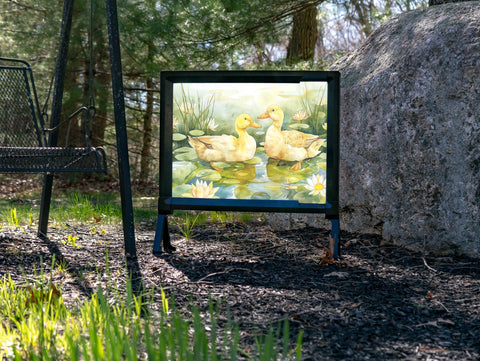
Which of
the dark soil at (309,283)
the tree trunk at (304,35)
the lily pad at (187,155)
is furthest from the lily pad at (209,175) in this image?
the tree trunk at (304,35)

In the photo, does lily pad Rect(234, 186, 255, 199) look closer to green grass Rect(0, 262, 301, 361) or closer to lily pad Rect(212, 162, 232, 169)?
lily pad Rect(212, 162, 232, 169)

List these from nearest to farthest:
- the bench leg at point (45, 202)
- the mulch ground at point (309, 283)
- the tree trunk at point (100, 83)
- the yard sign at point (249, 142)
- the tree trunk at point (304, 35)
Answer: the mulch ground at point (309, 283)
the yard sign at point (249, 142)
the bench leg at point (45, 202)
the tree trunk at point (304, 35)
the tree trunk at point (100, 83)

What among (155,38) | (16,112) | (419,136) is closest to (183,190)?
(419,136)

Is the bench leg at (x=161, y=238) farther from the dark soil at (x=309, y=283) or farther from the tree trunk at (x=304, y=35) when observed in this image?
the tree trunk at (x=304, y=35)

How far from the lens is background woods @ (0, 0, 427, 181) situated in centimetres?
594

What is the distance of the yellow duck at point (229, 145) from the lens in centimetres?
291

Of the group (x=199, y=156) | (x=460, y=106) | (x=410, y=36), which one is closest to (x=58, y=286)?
(x=199, y=156)

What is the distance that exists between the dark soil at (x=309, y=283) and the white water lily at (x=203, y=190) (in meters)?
0.37

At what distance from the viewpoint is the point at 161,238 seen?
2.94 m

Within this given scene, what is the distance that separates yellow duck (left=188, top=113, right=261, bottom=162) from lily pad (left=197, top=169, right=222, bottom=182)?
66 millimetres

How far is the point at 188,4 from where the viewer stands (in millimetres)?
5645

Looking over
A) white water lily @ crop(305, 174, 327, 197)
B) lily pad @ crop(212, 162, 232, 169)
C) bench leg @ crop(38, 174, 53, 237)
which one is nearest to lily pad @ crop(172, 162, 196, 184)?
lily pad @ crop(212, 162, 232, 169)

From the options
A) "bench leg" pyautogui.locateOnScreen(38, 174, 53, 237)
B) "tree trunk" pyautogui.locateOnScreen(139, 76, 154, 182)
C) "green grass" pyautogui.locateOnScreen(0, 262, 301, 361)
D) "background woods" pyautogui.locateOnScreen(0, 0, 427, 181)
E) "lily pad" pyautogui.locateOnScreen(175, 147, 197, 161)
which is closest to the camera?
"green grass" pyautogui.locateOnScreen(0, 262, 301, 361)

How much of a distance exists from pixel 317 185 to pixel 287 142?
31 cm
